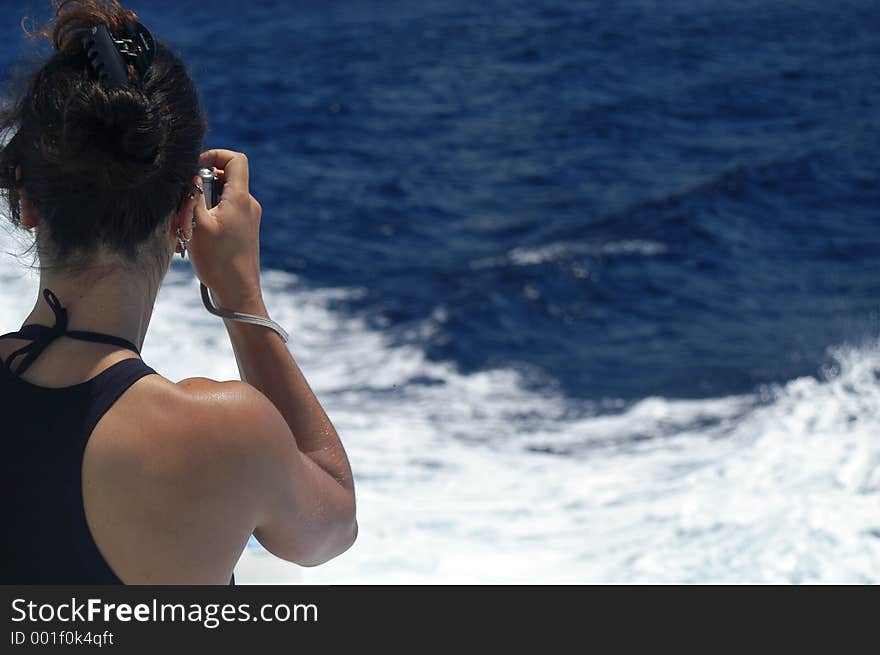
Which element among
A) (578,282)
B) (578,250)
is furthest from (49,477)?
(578,250)

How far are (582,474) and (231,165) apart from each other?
396 cm

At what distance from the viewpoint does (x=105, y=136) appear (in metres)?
1.35

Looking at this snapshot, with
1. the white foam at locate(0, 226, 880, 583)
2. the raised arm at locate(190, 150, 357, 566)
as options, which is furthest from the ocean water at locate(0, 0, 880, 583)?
the raised arm at locate(190, 150, 357, 566)

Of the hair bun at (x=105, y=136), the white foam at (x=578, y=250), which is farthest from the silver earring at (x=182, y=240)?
the white foam at (x=578, y=250)

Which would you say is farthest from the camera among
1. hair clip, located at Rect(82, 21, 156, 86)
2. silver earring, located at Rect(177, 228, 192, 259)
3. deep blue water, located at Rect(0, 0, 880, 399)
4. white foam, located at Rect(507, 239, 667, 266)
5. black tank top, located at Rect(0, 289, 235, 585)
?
white foam, located at Rect(507, 239, 667, 266)

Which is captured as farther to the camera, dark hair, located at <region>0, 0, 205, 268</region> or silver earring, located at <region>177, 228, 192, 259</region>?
silver earring, located at <region>177, 228, 192, 259</region>

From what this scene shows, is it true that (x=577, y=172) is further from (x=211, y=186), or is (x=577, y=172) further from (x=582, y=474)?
(x=211, y=186)

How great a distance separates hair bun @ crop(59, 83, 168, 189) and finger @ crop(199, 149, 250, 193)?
0.77ft

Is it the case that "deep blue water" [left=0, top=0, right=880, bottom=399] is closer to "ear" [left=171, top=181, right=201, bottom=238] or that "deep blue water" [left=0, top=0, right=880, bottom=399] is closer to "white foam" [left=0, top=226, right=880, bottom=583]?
"white foam" [left=0, top=226, right=880, bottom=583]

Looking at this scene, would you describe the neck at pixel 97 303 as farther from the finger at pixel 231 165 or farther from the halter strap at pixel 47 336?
the finger at pixel 231 165

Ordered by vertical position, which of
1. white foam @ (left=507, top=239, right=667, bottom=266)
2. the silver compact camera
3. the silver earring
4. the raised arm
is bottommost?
white foam @ (left=507, top=239, right=667, bottom=266)

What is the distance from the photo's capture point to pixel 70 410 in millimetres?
1266

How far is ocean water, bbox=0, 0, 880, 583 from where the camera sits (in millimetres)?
4828

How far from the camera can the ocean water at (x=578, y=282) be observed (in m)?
4.83
